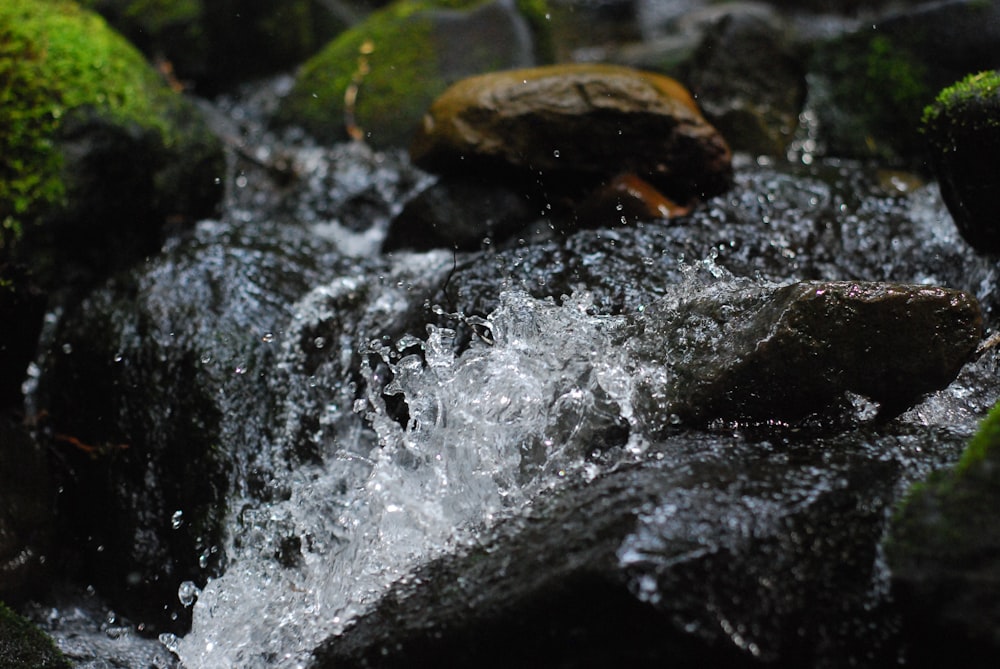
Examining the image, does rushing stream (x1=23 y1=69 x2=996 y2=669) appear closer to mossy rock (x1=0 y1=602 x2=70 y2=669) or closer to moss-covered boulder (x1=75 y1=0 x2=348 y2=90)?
mossy rock (x1=0 y1=602 x2=70 y2=669)

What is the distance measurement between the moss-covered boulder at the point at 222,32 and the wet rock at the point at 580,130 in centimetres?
392

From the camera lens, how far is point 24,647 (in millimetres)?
2531

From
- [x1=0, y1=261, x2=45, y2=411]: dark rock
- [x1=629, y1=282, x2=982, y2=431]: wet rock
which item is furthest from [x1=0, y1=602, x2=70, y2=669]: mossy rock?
[x1=629, y1=282, x2=982, y2=431]: wet rock

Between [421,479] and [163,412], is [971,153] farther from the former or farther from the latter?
[163,412]

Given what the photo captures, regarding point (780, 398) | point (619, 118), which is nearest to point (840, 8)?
point (619, 118)

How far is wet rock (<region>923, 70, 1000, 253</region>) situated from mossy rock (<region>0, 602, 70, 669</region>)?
371cm

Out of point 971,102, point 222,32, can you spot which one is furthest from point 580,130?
point 222,32

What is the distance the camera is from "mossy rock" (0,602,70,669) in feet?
8.13

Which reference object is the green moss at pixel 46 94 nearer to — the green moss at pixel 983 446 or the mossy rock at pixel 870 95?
the mossy rock at pixel 870 95

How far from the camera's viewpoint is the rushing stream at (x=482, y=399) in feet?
7.64

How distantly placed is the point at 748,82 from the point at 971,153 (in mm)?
2045

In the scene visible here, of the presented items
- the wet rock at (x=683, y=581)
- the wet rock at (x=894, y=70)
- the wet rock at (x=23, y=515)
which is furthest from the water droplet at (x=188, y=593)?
the wet rock at (x=894, y=70)

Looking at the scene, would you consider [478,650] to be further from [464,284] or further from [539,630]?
[464,284]

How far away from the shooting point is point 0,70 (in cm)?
428
